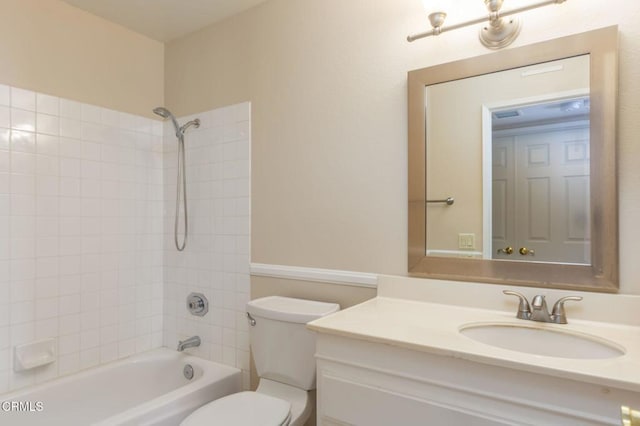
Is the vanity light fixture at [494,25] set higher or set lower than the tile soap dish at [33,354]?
higher

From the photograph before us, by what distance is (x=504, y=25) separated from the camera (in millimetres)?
1402

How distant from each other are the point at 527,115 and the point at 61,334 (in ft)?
7.97

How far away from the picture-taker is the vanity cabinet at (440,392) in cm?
87

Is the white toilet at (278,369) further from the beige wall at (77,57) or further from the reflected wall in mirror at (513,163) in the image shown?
the beige wall at (77,57)

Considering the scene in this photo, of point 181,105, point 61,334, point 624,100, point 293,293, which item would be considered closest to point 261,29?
point 181,105

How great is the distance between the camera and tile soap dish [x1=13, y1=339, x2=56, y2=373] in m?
1.85

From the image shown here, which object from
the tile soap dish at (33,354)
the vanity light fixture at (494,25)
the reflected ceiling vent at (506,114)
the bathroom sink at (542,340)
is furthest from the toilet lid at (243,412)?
the vanity light fixture at (494,25)

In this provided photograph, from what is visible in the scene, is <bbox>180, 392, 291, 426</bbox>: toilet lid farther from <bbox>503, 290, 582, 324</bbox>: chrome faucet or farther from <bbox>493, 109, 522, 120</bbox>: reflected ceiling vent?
<bbox>493, 109, 522, 120</bbox>: reflected ceiling vent

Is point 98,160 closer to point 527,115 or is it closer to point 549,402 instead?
point 527,115

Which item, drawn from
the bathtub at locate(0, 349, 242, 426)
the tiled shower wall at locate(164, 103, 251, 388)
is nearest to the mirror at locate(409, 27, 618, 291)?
the tiled shower wall at locate(164, 103, 251, 388)

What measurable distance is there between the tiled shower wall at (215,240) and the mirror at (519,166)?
1.03 meters

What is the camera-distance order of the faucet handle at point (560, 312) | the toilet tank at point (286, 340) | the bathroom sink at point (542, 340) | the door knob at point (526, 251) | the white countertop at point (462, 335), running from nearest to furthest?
the white countertop at point (462, 335), the bathroom sink at point (542, 340), the faucet handle at point (560, 312), the door knob at point (526, 251), the toilet tank at point (286, 340)

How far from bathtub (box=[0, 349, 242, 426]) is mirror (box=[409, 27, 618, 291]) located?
1.23 meters

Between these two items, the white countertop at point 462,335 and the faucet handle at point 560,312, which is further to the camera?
the faucet handle at point 560,312
